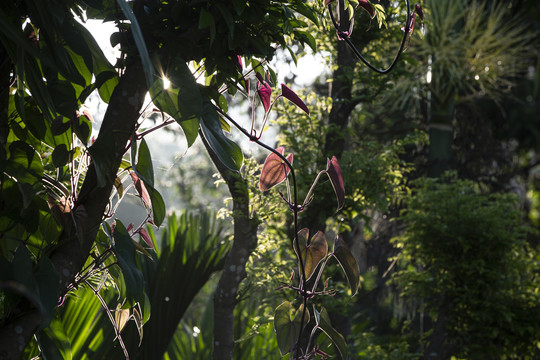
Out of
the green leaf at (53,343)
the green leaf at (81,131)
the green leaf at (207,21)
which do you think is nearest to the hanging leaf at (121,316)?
the green leaf at (53,343)

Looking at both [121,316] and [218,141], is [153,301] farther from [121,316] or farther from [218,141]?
[218,141]

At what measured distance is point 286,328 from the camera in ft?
3.15

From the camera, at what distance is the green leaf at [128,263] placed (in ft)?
2.34

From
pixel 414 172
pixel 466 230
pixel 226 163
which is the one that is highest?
pixel 414 172

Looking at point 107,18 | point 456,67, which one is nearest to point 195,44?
point 107,18

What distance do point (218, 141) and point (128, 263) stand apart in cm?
20

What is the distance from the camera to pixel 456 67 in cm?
428

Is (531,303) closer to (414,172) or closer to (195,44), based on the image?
(414,172)

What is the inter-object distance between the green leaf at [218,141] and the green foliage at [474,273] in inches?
106

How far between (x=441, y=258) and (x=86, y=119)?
284cm

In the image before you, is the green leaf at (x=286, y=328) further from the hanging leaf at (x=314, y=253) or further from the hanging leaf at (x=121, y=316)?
the hanging leaf at (x=121, y=316)

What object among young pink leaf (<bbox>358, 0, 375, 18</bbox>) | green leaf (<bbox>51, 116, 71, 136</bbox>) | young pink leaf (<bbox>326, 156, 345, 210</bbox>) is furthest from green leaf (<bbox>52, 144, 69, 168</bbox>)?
young pink leaf (<bbox>358, 0, 375, 18</bbox>)

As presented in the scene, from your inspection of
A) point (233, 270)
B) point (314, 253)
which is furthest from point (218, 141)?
point (233, 270)

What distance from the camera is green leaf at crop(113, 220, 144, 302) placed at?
71 centimetres
